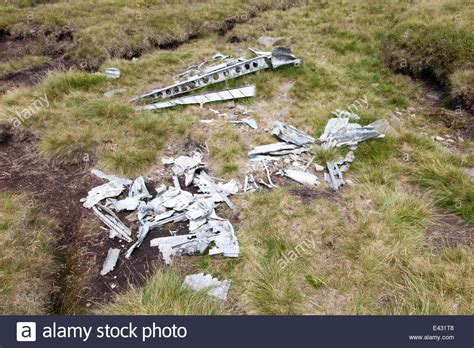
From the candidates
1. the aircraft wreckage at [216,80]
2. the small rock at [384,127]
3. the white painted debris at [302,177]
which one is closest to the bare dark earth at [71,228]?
the white painted debris at [302,177]

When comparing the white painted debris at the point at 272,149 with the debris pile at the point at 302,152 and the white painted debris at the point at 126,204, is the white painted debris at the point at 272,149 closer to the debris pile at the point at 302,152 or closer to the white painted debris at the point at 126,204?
the debris pile at the point at 302,152

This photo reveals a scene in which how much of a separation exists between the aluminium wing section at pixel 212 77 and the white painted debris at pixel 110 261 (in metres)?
5.06

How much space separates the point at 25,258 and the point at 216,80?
261 inches

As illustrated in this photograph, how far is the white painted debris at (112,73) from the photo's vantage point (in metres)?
9.67

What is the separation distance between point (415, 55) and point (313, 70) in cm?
310

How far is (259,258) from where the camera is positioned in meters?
4.59

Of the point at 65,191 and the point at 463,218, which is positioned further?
the point at 65,191

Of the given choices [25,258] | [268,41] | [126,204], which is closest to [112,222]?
[126,204]

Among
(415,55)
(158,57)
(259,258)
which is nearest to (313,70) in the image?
(415,55)

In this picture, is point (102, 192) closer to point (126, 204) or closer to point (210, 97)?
point (126, 204)

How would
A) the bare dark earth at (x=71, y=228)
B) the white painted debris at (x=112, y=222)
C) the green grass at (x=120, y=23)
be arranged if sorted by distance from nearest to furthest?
the bare dark earth at (x=71, y=228) < the white painted debris at (x=112, y=222) < the green grass at (x=120, y=23)

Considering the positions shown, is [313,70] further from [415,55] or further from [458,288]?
[458,288]

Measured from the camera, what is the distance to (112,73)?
974 cm

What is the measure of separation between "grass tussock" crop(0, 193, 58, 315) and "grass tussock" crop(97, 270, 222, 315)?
0.91m
